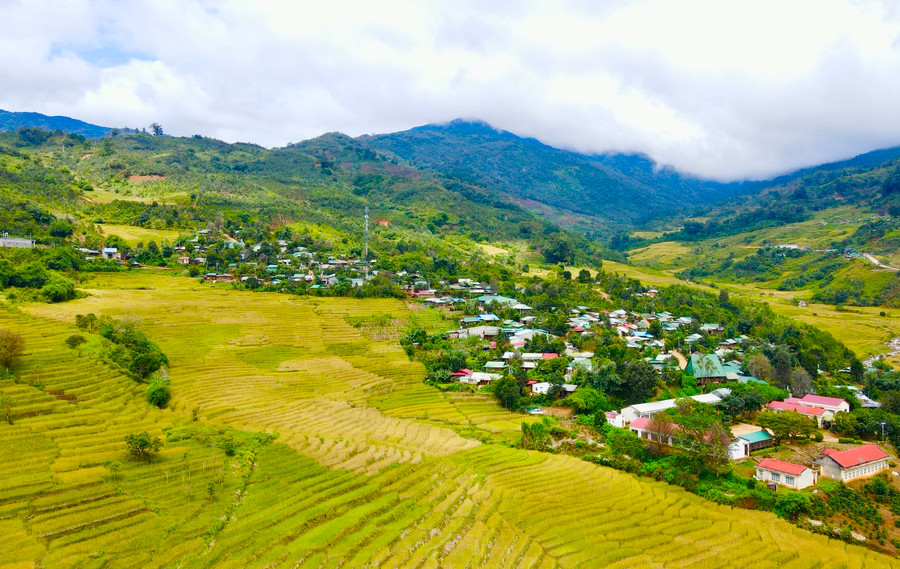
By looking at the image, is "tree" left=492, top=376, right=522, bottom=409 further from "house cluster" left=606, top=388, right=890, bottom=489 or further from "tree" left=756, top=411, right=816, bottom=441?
"tree" left=756, top=411, right=816, bottom=441

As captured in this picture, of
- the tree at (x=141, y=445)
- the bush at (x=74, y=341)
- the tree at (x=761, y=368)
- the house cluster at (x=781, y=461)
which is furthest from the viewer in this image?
the tree at (x=761, y=368)

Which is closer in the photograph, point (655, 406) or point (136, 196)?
point (655, 406)

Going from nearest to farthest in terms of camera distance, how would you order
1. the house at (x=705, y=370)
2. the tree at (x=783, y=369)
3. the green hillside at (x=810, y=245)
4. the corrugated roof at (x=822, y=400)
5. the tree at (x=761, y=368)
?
the corrugated roof at (x=822, y=400) → the house at (x=705, y=370) → the tree at (x=761, y=368) → the tree at (x=783, y=369) → the green hillside at (x=810, y=245)

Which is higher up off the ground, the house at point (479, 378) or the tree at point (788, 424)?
the tree at point (788, 424)

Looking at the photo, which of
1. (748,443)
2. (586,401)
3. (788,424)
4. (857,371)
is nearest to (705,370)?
(788,424)

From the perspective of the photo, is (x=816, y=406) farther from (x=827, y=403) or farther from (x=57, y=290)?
(x=57, y=290)

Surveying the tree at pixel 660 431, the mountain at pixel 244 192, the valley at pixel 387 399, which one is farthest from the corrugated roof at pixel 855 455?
the mountain at pixel 244 192

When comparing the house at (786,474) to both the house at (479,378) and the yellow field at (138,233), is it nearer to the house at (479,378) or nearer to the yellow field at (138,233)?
the house at (479,378)
